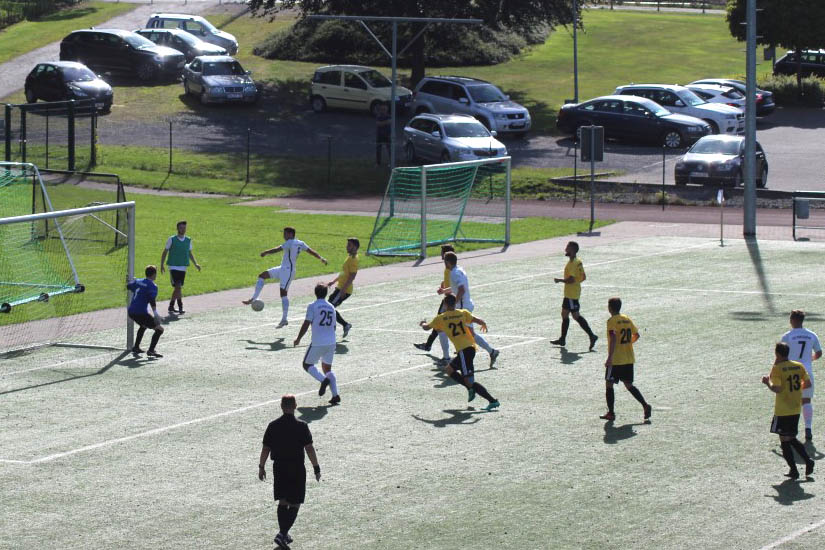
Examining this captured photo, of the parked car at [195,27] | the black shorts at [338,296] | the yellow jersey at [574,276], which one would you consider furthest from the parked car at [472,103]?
the yellow jersey at [574,276]

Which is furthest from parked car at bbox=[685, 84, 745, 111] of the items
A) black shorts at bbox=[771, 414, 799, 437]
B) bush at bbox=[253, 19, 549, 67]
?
black shorts at bbox=[771, 414, 799, 437]

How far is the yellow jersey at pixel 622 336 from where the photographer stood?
51.8 ft

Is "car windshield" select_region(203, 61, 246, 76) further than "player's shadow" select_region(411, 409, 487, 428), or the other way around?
"car windshield" select_region(203, 61, 246, 76)

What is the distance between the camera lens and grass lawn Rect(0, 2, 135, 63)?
211 feet

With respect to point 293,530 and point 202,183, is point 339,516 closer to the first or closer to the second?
point 293,530

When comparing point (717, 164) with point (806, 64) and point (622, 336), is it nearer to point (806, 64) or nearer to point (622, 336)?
point (622, 336)

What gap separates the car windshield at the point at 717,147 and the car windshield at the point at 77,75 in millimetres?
24005

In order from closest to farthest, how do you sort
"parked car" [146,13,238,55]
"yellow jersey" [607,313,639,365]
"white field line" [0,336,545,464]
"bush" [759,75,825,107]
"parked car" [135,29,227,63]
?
"white field line" [0,336,545,464] < "yellow jersey" [607,313,639,365] < "bush" [759,75,825,107] < "parked car" [135,29,227,63] < "parked car" [146,13,238,55]

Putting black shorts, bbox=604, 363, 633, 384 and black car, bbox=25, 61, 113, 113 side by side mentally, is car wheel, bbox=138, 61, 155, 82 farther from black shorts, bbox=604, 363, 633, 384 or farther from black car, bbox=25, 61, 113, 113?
black shorts, bbox=604, 363, 633, 384

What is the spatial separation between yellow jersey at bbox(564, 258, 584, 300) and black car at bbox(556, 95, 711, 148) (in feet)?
88.4

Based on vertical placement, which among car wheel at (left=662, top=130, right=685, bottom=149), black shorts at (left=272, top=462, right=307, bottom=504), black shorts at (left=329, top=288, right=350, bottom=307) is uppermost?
car wheel at (left=662, top=130, right=685, bottom=149)

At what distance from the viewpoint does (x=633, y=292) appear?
25.6 m

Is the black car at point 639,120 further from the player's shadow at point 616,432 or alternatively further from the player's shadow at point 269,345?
the player's shadow at point 616,432

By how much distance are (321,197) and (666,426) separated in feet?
83.4
